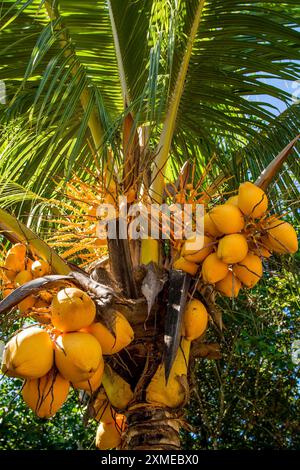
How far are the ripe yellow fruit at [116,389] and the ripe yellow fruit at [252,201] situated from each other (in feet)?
2.53

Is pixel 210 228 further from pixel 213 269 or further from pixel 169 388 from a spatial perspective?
pixel 169 388

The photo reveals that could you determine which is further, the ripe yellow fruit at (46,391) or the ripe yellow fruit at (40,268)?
the ripe yellow fruit at (40,268)

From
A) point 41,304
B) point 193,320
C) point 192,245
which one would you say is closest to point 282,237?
point 192,245

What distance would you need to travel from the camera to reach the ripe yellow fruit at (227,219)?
6.73ft

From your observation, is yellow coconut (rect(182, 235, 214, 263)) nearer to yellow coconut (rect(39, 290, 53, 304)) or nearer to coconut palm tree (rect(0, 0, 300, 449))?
coconut palm tree (rect(0, 0, 300, 449))

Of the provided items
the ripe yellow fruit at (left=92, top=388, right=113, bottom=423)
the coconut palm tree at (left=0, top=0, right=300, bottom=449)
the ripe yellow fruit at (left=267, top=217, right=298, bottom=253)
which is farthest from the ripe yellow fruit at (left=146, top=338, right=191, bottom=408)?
the ripe yellow fruit at (left=267, top=217, right=298, bottom=253)

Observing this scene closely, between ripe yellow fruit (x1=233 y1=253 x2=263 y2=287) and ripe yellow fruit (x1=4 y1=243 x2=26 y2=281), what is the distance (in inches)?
33.5

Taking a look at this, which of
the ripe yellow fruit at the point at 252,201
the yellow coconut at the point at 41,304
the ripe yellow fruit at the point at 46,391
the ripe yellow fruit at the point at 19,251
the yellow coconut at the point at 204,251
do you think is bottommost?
the ripe yellow fruit at the point at 46,391

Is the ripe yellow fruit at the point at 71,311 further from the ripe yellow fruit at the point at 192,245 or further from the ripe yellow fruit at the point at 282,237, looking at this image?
the ripe yellow fruit at the point at 282,237

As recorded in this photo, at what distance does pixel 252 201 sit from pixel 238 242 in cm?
15

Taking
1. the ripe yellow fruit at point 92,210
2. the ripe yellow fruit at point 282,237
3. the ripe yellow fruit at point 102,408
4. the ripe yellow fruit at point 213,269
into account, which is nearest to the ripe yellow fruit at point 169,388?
the ripe yellow fruit at point 102,408

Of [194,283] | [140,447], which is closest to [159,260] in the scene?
[194,283]

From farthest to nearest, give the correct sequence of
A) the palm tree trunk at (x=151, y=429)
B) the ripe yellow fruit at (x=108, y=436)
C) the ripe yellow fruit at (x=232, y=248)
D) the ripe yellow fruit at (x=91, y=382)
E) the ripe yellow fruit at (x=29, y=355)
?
the ripe yellow fruit at (x=108, y=436) < the palm tree trunk at (x=151, y=429) < the ripe yellow fruit at (x=232, y=248) < the ripe yellow fruit at (x=91, y=382) < the ripe yellow fruit at (x=29, y=355)

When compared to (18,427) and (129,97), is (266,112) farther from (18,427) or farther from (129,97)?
(18,427)
